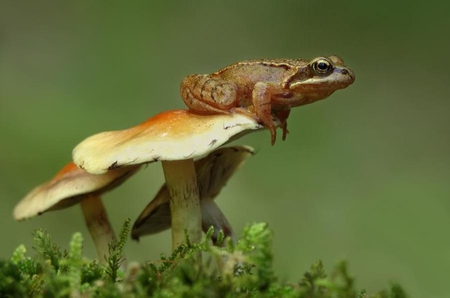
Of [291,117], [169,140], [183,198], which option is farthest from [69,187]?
[291,117]

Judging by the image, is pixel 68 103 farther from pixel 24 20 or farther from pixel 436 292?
pixel 436 292

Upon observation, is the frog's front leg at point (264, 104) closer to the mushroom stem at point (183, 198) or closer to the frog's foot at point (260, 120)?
the frog's foot at point (260, 120)

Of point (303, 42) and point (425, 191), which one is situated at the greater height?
point (303, 42)

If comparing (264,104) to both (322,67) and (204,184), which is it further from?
(204,184)

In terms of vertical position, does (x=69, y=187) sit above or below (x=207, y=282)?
above

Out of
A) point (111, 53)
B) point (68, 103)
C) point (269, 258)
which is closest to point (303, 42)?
point (111, 53)

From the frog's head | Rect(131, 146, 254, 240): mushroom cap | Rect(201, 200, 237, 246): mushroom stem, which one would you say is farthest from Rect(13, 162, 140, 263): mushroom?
the frog's head
